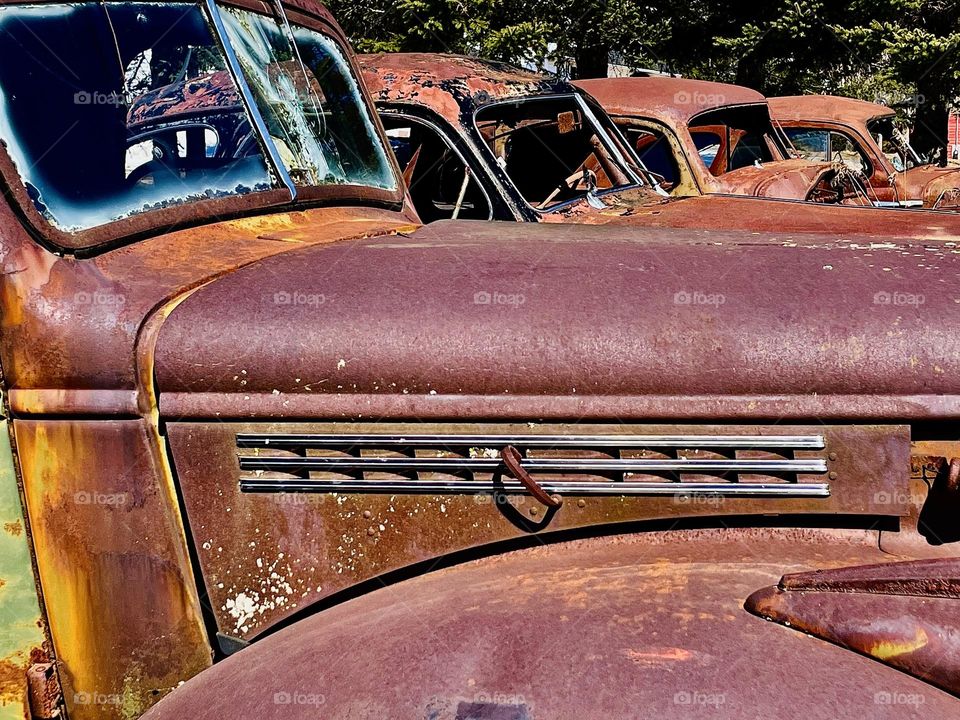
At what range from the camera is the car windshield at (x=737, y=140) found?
934 centimetres

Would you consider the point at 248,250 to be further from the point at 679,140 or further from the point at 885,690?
the point at 679,140

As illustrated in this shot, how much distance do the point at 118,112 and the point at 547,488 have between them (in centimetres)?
124

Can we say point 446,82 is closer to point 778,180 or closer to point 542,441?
point 778,180


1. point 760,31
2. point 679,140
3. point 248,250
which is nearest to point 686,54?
point 760,31

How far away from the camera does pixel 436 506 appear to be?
1930 mm

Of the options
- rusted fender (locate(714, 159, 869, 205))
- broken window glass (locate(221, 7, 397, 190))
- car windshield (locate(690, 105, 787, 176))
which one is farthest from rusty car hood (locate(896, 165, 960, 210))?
broken window glass (locate(221, 7, 397, 190))

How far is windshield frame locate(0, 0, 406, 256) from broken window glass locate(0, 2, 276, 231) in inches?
0.6

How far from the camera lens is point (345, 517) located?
195cm

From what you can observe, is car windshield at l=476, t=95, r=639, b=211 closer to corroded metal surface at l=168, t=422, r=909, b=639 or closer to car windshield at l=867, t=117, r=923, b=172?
corroded metal surface at l=168, t=422, r=909, b=639

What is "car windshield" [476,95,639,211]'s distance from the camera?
666cm

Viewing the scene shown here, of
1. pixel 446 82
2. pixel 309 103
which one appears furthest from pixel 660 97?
pixel 309 103

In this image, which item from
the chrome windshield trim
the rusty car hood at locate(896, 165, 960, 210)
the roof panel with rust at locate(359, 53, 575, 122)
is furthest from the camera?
the rusty car hood at locate(896, 165, 960, 210)

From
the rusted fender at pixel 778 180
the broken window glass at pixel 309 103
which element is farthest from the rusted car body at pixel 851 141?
the broken window glass at pixel 309 103

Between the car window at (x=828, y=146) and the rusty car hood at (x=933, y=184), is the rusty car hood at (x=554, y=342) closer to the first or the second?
the rusty car hood at (x=933, y=184)
